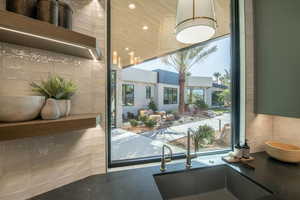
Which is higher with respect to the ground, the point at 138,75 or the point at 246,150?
the point at 138,75

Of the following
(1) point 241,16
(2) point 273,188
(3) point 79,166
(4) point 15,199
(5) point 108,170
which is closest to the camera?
(4) point 15,199

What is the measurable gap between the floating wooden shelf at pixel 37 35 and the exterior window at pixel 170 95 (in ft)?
2.76

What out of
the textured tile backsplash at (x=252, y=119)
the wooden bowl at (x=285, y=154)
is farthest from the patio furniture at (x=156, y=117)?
the wooden bowl at (x=285, y=154)

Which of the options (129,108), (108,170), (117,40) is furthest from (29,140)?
(117,40)

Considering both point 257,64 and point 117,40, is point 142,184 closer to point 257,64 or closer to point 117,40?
point 117,40

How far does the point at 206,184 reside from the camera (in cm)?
125

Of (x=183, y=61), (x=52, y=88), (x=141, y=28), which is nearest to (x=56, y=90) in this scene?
(x=52, y=88)

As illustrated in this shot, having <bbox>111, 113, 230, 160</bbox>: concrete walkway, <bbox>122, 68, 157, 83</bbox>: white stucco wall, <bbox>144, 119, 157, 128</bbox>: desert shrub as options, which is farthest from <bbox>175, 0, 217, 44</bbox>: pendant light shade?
<bbox>111, 113, 230, 160</bbox>: concrete walkway

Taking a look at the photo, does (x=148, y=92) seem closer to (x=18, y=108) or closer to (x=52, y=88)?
(x=52, y=88)

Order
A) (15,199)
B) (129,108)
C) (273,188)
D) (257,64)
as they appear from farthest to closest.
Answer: (257,64) < (129,108) < (273,188) < (15,199)

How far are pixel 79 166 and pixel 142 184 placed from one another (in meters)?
0.51

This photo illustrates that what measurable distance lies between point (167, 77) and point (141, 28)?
0.56 metres

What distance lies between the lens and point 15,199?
86 cm

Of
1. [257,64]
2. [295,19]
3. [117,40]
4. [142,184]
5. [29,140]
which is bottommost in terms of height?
[142,184]
